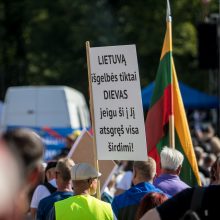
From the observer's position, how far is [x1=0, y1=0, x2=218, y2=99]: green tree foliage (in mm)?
37438

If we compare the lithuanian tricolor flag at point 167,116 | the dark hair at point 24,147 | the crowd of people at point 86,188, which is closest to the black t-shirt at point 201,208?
the crowd of people at point 86,188

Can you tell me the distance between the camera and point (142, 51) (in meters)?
37.4

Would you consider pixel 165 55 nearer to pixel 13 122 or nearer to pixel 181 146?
pixel 181 146

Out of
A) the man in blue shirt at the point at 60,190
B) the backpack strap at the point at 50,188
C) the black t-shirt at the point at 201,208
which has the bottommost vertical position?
the backpack strap at the point at 50,188

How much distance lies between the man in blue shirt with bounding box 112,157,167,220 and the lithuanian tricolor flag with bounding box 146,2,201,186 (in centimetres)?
158

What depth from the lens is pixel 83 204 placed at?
5773 mm

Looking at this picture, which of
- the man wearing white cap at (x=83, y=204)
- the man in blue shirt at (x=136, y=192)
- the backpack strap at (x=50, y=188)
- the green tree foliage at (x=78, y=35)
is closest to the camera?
the man wearing white cap at (x=83, y=204)

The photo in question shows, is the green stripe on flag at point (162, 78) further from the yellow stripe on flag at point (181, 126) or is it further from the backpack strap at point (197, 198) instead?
the backpack strap at point (197, 198)

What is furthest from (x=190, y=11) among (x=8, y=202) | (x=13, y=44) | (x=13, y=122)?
(x=8, y=202)

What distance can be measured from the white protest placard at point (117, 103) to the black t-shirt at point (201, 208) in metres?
2.76

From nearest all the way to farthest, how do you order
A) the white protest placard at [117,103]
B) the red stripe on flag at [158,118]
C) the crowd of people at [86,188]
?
the crowd of people at [86,188], the white protest placard at [117,103], the red stripe on flag at [158,118]

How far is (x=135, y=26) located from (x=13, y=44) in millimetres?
9461

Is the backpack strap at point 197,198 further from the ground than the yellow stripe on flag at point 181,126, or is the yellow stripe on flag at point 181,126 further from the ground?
the backpack strap at point 197,198

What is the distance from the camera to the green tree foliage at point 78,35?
123 feet
